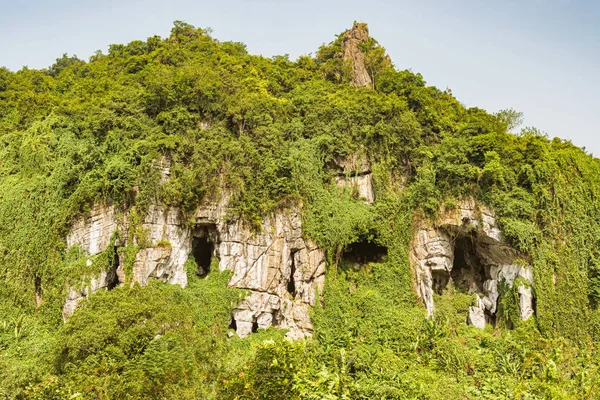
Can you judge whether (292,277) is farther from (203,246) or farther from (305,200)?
(203,246)

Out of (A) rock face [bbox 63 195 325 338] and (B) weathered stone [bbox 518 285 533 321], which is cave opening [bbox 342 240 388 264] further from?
(B) weathered stone [bbox 518 285 533 321]

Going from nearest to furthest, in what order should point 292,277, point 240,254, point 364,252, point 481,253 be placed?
1. point 240,254
2. point 292,277
3. point 364,252
4. point 481,253

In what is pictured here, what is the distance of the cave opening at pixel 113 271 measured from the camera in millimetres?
19938

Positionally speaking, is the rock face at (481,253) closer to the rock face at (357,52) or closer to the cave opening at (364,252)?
the cave opening at (364,252)

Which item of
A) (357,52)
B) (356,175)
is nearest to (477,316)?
(356,175)

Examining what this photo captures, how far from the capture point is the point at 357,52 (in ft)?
107

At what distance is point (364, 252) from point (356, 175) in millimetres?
3644

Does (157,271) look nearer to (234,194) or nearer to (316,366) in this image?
(234,194)

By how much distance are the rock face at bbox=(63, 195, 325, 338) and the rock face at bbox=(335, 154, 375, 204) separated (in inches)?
132

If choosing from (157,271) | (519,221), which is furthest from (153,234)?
(519,221)

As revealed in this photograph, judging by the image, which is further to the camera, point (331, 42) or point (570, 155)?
point (331, 42)

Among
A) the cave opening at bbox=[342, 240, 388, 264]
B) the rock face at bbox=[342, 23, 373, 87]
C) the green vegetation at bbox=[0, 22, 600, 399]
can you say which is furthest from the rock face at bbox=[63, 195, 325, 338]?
the rock face at bbox=[342, 23, 373, 87]

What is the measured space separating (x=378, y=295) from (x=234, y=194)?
7382mm

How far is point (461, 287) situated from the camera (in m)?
23.9
